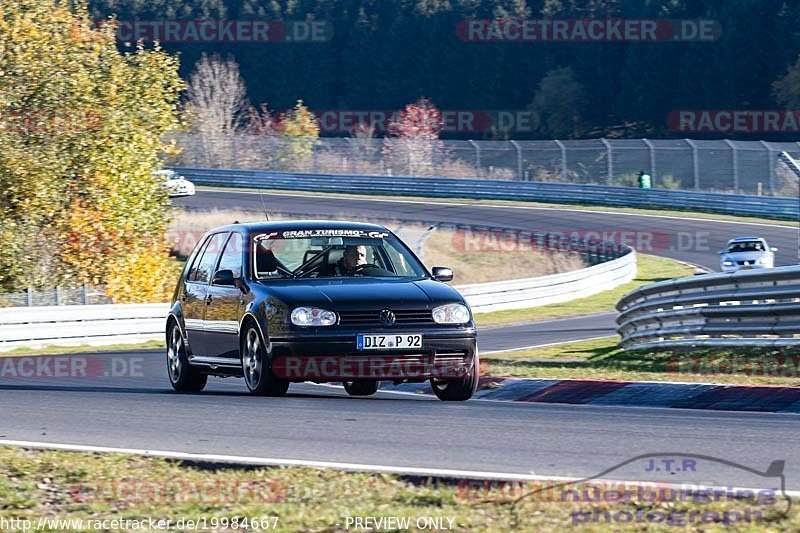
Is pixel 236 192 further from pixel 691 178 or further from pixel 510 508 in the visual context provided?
pixel 510 508

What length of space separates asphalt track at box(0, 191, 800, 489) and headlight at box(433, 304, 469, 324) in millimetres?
681

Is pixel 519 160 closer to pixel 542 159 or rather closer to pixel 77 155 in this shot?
pixel 542 159

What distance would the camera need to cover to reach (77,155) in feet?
113

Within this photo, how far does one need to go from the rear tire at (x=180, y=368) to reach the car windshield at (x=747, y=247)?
970 inches

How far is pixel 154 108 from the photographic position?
121ft

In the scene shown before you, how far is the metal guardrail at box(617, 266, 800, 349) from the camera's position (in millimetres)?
12750

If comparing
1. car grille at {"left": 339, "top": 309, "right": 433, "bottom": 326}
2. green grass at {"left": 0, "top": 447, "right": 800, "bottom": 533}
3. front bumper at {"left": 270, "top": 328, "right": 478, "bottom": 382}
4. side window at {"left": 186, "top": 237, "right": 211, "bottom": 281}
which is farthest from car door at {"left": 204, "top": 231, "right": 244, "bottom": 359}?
green grass at {"left": 0, "top": 447, "right": 800, "bottom": 533}

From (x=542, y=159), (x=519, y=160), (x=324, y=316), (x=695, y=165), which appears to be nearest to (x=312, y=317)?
(x=324, y=316)

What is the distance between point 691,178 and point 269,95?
50.9 m

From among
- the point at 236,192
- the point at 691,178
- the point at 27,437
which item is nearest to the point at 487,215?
the point at 691,178

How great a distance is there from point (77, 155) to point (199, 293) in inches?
921

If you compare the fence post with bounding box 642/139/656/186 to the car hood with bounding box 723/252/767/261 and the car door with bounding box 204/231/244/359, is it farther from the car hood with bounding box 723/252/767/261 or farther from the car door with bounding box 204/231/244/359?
the car door with bounding box 204/231/244/359

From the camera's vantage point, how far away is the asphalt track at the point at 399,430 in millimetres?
7223

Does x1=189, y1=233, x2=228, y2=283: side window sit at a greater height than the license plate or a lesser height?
greater
